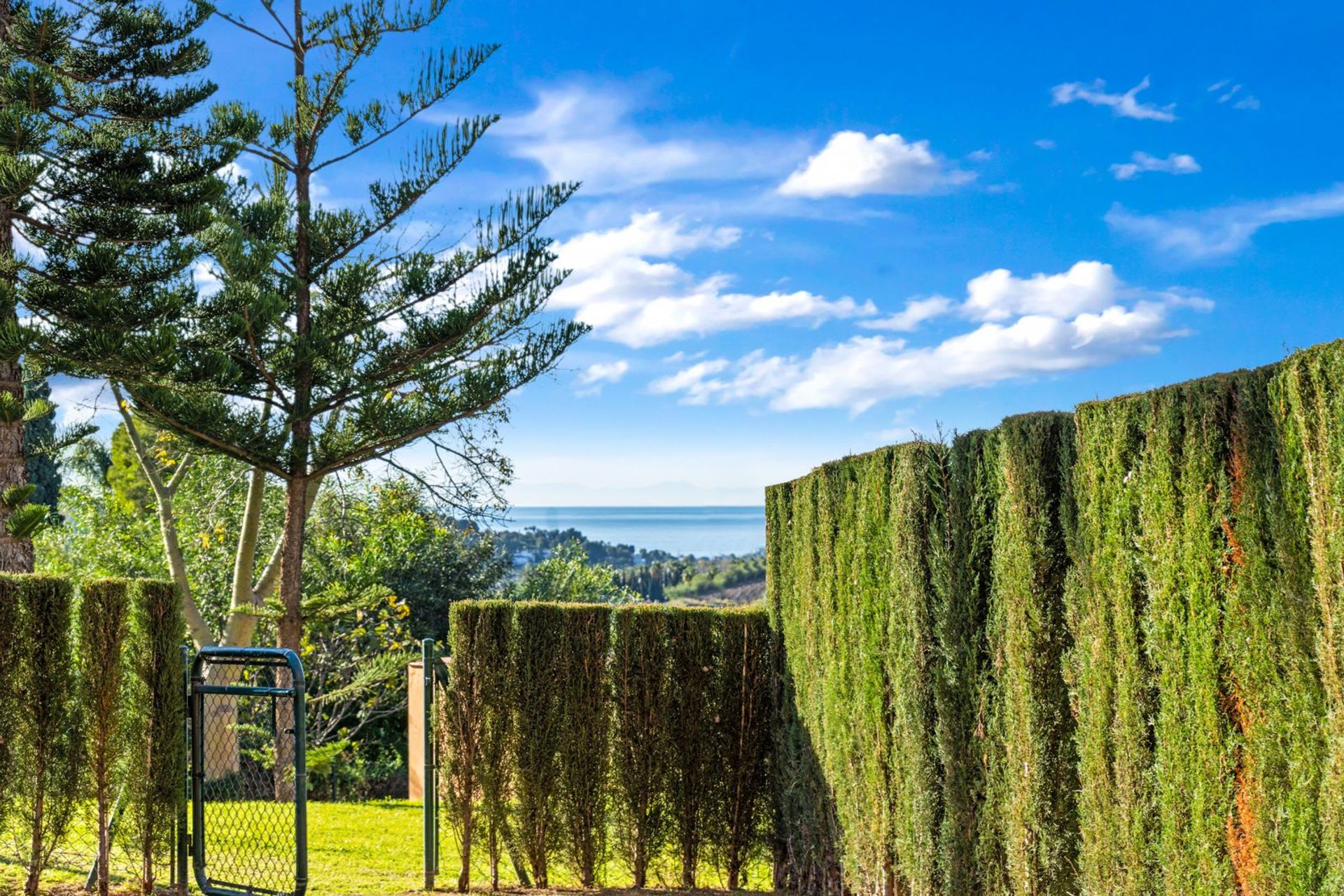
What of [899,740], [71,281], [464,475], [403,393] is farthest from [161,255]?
[899,740]

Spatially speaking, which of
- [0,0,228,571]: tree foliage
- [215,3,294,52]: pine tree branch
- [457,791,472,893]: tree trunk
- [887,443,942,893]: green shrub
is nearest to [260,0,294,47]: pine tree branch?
[215,3,294,52]: pine tree branch

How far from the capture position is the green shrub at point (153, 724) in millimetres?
4832

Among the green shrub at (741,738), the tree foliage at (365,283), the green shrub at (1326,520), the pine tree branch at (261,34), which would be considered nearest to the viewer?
the green shrub at (1326,520)

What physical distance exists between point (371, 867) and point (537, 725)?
204 centimetres

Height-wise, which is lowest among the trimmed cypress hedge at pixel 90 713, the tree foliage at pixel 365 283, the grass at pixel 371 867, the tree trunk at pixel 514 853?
the grass at pixel 371 867

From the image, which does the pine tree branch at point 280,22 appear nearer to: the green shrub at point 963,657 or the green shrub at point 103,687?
the green shrub at point 103,687

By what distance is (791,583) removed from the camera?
19.0 feet

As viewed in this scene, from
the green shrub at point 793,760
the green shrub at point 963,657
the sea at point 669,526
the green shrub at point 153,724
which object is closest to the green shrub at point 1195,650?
the green shrub at point 963,657

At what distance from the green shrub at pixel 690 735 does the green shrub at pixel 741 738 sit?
0.08 meters

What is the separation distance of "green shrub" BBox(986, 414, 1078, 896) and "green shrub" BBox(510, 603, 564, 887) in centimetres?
272

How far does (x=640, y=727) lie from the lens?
5625 mm

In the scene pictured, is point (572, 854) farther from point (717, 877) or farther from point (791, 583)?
point (791, 583)

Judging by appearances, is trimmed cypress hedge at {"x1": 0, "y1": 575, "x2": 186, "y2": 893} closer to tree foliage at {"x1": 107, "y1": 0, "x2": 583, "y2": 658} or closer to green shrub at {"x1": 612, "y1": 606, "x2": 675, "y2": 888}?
green shrub at {"x1": 612, "y1": 606, "x2": 675, "y2": 888}

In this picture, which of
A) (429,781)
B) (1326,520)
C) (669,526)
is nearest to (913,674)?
(1326,520)
